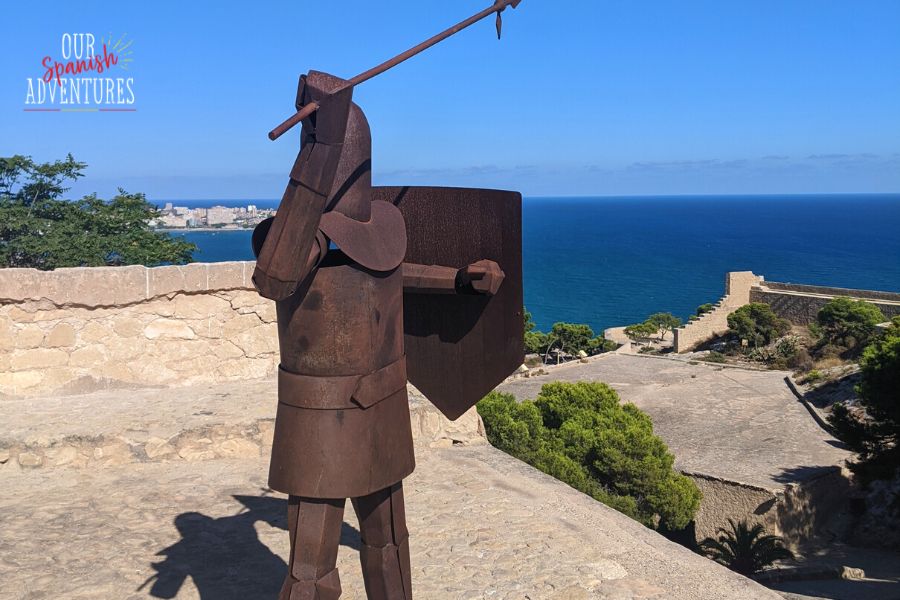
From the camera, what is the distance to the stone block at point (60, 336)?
22.0 ft

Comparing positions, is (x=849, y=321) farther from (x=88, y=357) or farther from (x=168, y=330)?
(x=88, y=357)

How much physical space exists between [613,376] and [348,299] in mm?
28136

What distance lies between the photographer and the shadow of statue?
4273 mm

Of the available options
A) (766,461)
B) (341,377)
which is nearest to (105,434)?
(341,377)

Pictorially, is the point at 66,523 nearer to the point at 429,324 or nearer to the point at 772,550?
the point at 429,324

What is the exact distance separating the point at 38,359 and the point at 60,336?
266mm

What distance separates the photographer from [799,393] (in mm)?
26297

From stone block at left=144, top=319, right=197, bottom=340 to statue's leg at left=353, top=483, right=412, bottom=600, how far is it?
14.2ft

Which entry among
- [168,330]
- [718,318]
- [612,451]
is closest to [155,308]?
[168,330]

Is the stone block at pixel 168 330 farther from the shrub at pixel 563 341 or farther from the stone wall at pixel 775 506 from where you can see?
the shrub at pixel 563 341

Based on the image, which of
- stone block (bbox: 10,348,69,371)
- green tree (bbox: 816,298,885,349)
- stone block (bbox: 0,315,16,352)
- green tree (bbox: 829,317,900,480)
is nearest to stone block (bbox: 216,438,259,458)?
stone block (bbox: 10,348,69,371)

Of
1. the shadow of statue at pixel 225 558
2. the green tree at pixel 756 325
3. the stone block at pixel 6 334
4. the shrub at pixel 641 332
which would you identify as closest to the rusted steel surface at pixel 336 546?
the shadow of statue at pixel 225 558

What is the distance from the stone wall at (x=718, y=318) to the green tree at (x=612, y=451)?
23299 millimetres

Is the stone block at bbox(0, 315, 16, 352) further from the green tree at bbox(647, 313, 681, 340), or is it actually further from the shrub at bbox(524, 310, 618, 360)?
the green tree at bbox(647, 313, 681, 340)
